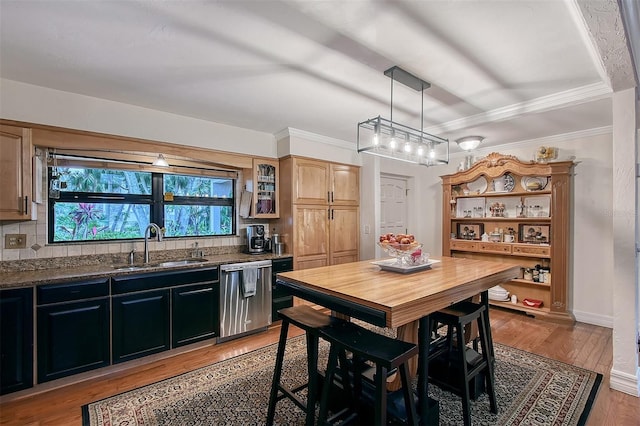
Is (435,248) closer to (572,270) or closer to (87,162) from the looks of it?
(572,270)

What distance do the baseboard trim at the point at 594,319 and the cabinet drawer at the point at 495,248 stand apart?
103cm

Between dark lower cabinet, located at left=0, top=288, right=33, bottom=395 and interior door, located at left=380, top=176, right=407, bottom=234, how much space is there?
4.32 meters

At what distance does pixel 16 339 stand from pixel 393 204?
481 centimetres

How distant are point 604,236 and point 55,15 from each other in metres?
5.37

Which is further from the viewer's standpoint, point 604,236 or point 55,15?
point 604,236

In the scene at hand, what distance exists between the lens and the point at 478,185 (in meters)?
4.61

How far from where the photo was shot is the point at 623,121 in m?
2.32

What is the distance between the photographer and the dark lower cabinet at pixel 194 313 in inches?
113

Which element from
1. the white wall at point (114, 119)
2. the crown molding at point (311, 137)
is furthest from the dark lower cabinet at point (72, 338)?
the crown molding at point (311, 137)

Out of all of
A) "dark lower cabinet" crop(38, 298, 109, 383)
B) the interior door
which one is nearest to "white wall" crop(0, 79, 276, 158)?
"dark lower cabinet" crop(38, 298, 109, 383)

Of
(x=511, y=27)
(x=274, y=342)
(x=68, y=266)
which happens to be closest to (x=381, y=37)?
(x=511, y=27)

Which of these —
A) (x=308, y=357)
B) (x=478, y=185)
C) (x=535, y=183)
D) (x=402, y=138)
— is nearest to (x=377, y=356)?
(x=308, y=357)

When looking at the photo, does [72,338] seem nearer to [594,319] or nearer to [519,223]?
[519,223]

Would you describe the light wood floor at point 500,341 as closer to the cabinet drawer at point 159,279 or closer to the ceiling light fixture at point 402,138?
the cabinet drawer at point 159,279
